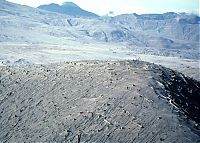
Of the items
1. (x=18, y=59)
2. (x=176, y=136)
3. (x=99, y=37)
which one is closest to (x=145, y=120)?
(x=176, y=136)

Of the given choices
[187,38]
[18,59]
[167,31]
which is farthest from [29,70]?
[167,31]

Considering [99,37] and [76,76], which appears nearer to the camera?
[76,76]

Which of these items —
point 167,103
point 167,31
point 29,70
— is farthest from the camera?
point 167,31

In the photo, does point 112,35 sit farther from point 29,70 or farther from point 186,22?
point 29,70

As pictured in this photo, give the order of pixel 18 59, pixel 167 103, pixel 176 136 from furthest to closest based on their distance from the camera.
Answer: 1. pixel 18 59
2. pixel 167 103
3. pixel 176 136

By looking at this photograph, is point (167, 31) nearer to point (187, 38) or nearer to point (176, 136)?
point (187, 38)

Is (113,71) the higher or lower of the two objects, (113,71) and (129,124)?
the higher
